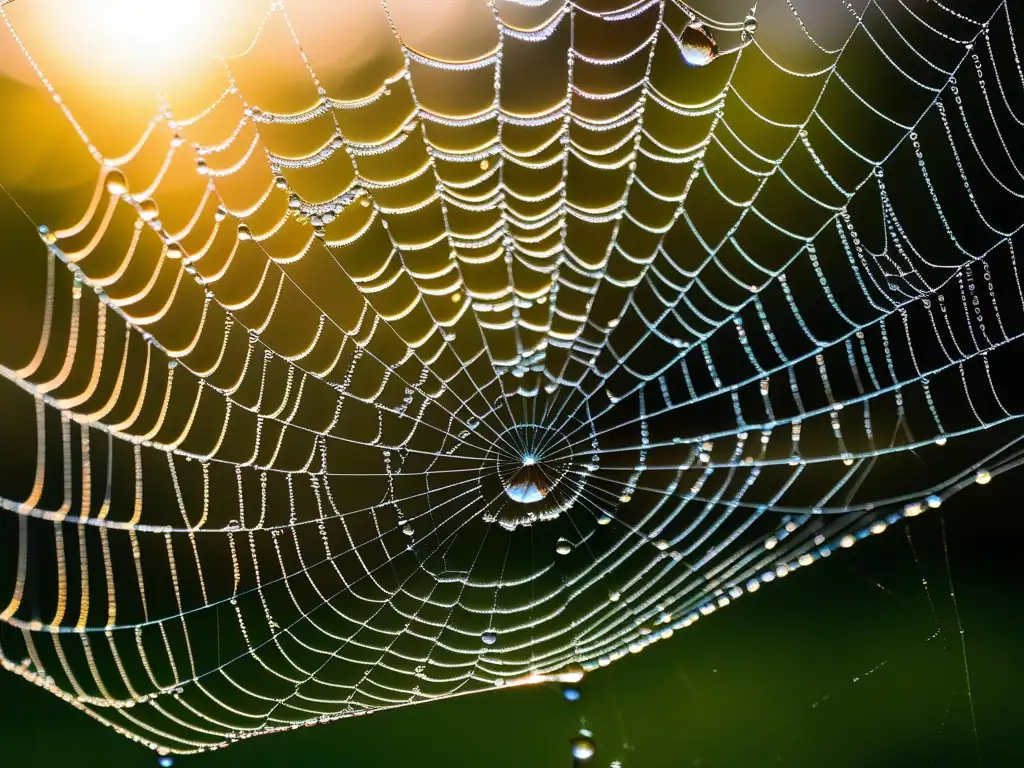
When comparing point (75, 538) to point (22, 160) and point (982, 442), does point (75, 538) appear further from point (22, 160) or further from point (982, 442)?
point (982, 442)

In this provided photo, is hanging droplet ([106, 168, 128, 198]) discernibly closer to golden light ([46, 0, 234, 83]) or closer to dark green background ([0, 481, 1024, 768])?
golden light ([46, 0, 234, 83])

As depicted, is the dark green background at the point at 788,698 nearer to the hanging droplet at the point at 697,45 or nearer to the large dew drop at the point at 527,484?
the large dew drop at the point at 527,484

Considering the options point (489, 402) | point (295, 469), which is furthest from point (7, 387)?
point (489, 402)

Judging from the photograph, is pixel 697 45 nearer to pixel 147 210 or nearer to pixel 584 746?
pixel 147 210

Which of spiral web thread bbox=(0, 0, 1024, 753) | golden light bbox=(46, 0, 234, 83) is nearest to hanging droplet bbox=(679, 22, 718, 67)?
spiral web thread bbox=(0, 0, 1024, 753)

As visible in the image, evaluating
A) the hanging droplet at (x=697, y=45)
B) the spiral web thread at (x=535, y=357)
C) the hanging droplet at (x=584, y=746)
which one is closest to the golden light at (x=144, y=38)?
the spiral web thread at (x=535, y=357)

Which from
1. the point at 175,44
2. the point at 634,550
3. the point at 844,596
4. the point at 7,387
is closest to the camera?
the point at 175,44
